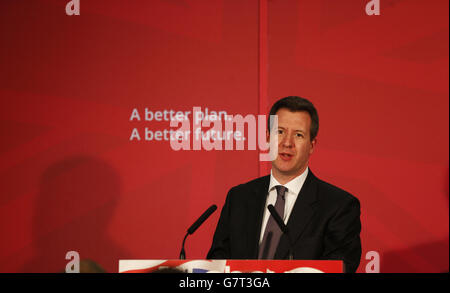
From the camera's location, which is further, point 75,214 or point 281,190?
point 75,214

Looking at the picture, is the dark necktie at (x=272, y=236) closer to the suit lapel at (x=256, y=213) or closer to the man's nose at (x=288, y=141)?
the suit lapel at (x=256, y=213)

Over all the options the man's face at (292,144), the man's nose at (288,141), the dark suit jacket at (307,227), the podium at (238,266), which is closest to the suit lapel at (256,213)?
the dark suit jacket at (307,227)

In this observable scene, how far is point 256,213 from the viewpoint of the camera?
2.36m

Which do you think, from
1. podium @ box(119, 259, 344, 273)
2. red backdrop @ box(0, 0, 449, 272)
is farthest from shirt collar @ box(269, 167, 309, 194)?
podium @ box(119, 259, 344, 273)

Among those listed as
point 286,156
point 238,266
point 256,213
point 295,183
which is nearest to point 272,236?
point 256,213

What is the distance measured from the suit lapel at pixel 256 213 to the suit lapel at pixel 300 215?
13cm

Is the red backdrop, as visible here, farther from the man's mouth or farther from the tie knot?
the tie knot

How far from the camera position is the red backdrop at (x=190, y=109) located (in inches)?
109

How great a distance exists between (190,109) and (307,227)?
1024 millimetres

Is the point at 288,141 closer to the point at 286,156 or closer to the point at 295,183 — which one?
the point at 286,156

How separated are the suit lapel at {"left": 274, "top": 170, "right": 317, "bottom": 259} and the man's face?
0.22m
